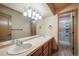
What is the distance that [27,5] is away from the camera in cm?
148

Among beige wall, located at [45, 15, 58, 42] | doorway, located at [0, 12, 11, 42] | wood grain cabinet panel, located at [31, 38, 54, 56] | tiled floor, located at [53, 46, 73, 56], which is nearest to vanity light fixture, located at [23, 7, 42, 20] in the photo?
beige wall, located at [45, 15, 58, 42]

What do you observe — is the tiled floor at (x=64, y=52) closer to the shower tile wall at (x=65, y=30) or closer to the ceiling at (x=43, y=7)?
the shower tile wall at (x=65, y=30)

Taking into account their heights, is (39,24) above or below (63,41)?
above

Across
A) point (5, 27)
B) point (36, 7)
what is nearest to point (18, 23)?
point (5, 27)

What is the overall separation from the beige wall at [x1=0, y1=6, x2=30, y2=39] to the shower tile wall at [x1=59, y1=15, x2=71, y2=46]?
21.5 inches

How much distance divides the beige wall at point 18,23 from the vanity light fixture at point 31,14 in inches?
3.3

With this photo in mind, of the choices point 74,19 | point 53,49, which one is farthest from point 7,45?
point 74,19

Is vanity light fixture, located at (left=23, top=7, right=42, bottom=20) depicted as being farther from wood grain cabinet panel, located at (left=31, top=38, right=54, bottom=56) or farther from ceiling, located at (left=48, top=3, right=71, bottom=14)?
wood grain cabinet panel, located at (left=31, top=38, right=54, bottom=56)

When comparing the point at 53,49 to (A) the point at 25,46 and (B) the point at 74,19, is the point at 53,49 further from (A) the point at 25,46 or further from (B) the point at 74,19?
(B) the point at 74,19

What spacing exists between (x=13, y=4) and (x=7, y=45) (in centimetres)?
63

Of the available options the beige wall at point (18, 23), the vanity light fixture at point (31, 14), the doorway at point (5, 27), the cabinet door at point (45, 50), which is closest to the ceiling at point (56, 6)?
the vanity light fixture at point (31, 14)

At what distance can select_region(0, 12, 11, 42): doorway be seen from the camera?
4.43 ft

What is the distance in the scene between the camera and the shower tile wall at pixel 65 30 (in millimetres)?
1503

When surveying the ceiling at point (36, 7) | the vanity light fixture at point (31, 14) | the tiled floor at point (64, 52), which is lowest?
the tiled floor at point (64, 52)
